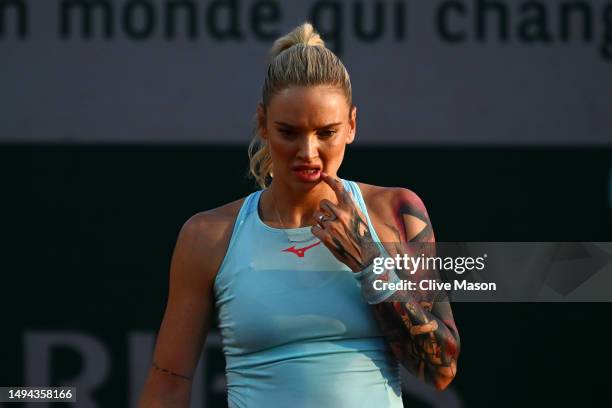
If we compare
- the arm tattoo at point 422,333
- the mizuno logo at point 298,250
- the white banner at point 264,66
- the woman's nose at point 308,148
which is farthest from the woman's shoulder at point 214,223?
the white banner at point 264,66

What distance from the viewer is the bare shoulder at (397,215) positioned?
2.35 meters

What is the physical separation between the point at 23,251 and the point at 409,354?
238cm

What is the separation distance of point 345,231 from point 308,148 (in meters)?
0.17

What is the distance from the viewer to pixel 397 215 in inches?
93.3

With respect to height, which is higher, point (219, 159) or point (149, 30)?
point (149, 30)

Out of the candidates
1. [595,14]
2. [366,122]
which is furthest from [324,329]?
[595,14]

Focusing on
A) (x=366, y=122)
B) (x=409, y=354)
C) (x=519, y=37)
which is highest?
(x=519, y=37)

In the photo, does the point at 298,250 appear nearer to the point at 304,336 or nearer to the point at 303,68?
the point at 304,336

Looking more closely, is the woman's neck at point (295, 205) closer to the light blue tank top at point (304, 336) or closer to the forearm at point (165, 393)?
the light blue tank top at point (304, 336)

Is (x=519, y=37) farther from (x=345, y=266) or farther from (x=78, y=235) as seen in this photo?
(x=345, y=266)

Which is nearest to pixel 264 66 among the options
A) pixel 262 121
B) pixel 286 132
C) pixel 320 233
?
pixel 262 121

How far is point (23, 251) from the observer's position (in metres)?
4.30

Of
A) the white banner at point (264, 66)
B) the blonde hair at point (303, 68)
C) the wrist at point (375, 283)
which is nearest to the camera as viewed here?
the wrist at point (375, 283)

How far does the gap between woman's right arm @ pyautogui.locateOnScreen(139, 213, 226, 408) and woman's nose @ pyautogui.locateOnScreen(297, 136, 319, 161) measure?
252 millimetres
